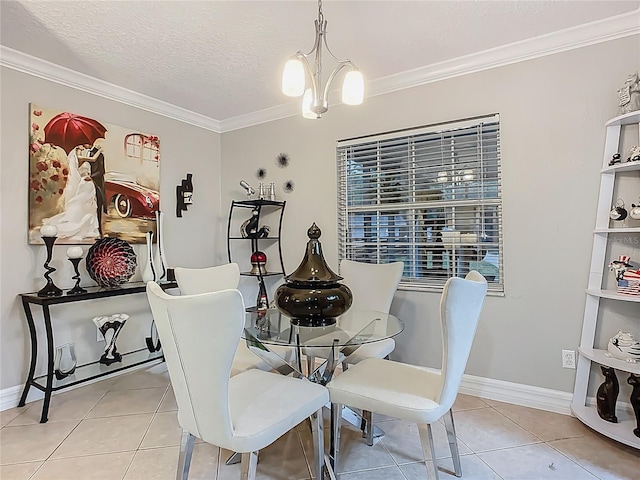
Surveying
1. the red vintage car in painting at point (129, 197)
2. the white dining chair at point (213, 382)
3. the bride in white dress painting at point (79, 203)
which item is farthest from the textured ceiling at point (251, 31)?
the white dining chair at point (213, 382)

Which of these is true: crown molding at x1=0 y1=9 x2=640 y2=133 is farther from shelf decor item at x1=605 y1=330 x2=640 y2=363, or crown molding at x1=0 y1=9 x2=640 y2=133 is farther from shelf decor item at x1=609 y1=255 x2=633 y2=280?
shelf decor item at x1=605 y1=330 x2=640 y2=363

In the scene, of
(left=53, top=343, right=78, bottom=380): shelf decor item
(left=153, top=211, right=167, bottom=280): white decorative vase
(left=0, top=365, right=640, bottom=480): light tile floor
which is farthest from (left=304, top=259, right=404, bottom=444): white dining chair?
(left=53, top=343, right=78, bottom=380): shelf decor item

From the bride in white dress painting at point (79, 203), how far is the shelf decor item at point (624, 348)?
3604 millimetres

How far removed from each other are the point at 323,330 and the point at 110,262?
1.91m

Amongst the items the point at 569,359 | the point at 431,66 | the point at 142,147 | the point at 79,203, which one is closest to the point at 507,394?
the point at 569,359

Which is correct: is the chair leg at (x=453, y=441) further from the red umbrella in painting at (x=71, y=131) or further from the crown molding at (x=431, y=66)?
the red umbrella in painting at (x=71, y=131)

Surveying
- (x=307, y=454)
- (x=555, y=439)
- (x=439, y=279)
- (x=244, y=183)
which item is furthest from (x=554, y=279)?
(x=244, y=183)

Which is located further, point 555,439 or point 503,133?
point 503,133

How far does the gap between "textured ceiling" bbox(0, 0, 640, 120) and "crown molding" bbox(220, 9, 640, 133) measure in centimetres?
6

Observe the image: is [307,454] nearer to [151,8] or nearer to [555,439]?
[555,439]

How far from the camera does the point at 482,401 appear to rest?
8.60 ft

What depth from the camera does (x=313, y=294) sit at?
192 cm

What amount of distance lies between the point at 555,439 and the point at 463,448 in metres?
0.54

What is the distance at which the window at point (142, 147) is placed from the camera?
10.8 feet
